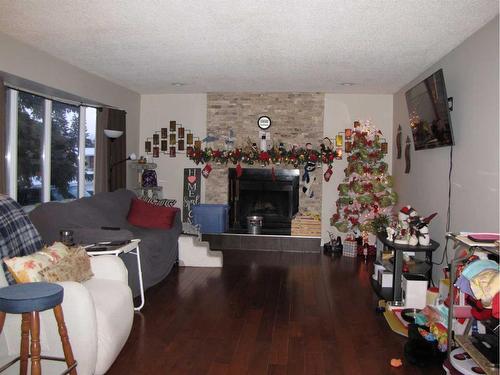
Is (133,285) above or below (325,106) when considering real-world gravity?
below

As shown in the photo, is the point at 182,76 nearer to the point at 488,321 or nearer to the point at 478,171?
the point at 478,171

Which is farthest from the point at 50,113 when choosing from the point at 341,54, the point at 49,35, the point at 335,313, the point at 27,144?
the point at 335,313

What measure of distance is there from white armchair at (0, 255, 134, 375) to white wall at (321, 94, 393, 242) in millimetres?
4558

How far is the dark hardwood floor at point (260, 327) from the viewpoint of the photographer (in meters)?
2.76

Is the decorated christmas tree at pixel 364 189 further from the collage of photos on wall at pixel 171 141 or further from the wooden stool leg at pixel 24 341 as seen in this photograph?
the wooden stool leg at pixel 24 341

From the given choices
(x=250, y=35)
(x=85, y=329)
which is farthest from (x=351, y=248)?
(x=85, y=329)

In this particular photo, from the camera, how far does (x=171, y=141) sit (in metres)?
7.07

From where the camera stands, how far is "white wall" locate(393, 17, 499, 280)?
333 cm

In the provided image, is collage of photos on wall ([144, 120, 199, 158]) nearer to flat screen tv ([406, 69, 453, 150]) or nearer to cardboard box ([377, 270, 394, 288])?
flat screen tv ([406, 69, 453, 150])

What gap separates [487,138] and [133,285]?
3292 millimetres

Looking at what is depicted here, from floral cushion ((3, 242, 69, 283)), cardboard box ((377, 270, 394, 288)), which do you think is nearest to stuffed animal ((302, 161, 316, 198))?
cardboard box ((377, 270, 394, 288))

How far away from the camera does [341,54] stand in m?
4.35

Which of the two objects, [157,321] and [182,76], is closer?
[157,321]

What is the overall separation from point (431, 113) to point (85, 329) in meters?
3.52
